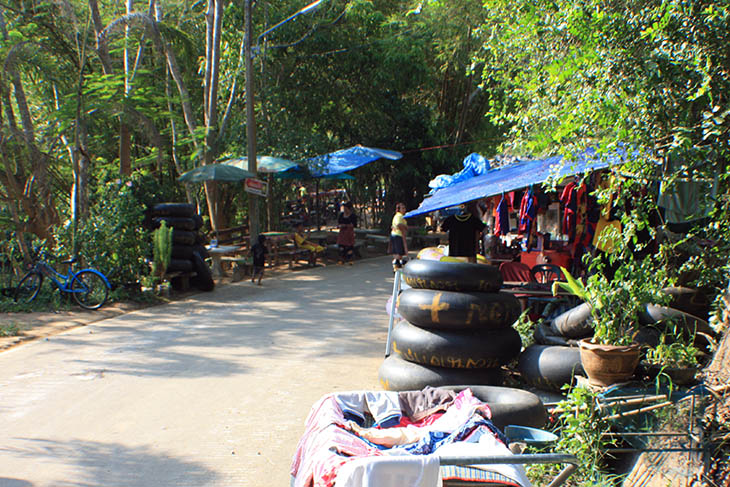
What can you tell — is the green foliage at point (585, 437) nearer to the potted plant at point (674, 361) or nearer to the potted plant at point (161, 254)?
the potted plant at point (674, 361)

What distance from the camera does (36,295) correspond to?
450 inches

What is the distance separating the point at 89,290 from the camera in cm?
1144

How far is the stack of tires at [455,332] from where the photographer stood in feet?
19.6

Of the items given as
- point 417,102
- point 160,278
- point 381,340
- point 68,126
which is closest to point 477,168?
point 381,340

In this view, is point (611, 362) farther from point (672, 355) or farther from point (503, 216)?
point (503, 216)

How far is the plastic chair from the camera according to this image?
891 centimetres

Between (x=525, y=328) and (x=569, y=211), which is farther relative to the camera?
(x=569, y=211)

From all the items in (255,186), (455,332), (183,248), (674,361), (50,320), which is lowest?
(50,320)

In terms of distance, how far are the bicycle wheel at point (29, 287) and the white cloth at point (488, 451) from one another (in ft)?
33.5

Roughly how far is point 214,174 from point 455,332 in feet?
33.5

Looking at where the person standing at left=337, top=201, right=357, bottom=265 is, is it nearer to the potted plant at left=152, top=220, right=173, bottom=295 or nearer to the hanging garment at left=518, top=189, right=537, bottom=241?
the potted plant at left=152, top=220, right=173, bottom=295

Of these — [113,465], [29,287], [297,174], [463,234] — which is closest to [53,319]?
[29,287]

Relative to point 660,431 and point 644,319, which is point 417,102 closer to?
point 644,319

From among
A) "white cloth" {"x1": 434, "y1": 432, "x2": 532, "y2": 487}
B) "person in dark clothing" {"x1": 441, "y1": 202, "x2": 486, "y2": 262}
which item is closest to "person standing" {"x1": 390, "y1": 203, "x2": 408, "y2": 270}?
"person in dark clothing" {"x1": 441, "y1": 202, "x2": 486, "y2": 262}
